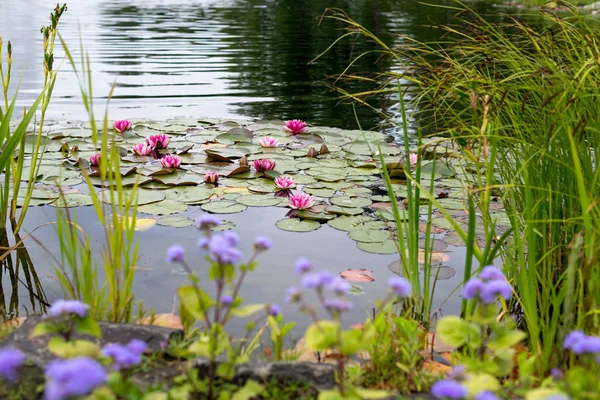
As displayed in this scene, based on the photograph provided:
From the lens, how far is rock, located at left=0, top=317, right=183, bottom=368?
153 centimetres

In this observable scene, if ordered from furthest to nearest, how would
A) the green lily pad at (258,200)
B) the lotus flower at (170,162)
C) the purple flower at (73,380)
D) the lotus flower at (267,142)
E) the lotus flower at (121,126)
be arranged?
the lotus flower at (121,126), the lotus flower at (267,142), the lotus flower at (170,162), the green lily pad at (258,200), the purple flower at (73,380)

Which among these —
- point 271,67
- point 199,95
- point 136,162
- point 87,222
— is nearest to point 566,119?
point 87,222

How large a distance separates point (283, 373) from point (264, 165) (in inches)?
93.4

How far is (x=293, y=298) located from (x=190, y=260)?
4.91ft

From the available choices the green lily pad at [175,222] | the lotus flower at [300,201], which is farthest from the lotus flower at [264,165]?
the green lily pad at [175,222]

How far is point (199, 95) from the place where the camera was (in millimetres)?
6719

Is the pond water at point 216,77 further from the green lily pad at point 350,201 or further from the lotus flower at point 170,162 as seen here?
the lotus flower at point 170,162

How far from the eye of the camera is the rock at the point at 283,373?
1458 millimetres

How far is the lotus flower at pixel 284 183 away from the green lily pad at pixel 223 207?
11.7 inches

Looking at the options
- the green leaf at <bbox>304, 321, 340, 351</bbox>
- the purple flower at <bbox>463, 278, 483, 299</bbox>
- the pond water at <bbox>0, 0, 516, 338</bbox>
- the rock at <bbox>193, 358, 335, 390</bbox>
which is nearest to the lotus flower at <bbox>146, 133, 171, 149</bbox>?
the pond water at <bbox>0, 0, 516, 338</bbox>

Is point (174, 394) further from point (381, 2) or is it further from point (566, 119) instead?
point (381, 2)

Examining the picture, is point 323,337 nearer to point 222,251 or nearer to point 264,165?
point 222,251

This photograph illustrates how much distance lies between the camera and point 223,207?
10.6 feet

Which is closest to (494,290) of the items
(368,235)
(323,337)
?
(323,337)
